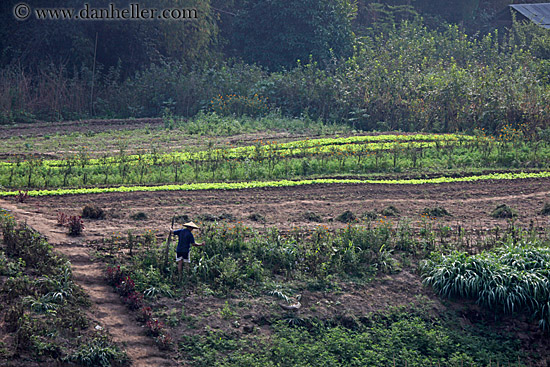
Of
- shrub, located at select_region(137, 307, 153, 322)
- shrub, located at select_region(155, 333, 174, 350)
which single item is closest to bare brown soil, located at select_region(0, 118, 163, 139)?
shrub, located at select_region(137, 307, 153, 322)

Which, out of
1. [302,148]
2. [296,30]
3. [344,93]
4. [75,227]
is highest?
[296,30]

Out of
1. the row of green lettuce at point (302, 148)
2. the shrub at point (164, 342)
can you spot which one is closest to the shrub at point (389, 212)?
the row of green lettuce at point (302, 148)

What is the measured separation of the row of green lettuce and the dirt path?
16.9 feet

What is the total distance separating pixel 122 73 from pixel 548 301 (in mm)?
21987

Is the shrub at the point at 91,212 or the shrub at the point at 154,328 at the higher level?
the shrub at the point at 91,212

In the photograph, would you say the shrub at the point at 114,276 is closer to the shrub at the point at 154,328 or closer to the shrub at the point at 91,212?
the shrub at the point at 154,328

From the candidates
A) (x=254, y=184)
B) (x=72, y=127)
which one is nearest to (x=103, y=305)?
(x=254, y=184)

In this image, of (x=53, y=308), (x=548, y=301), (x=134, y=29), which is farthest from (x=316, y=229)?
(x=134, y=29)

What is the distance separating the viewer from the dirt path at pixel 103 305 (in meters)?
7.70

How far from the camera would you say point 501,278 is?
923cm

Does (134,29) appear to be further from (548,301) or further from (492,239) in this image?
(548,301)

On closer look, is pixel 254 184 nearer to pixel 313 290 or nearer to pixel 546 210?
pixel 313 290

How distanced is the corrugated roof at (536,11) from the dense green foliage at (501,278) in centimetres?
2841

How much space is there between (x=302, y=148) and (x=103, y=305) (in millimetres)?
9374
